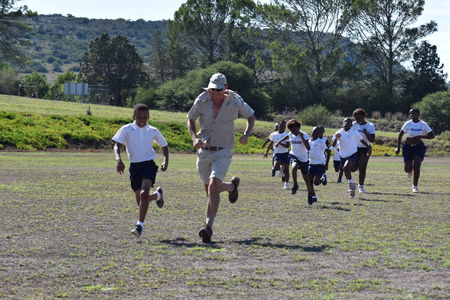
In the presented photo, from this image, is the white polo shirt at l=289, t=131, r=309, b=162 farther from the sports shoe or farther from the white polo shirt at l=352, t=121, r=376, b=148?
the white polo shirt at l=352, t=121, r=376, b=148

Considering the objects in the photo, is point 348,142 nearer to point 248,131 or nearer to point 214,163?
point 248,131

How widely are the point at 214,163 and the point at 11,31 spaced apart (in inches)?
3439

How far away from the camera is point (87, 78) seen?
121125mm

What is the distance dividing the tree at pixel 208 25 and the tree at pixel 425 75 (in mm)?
19403

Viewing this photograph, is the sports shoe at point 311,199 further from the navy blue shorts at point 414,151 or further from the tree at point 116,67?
the tree at point 116,67

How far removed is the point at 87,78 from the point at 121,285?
11518 centimetres

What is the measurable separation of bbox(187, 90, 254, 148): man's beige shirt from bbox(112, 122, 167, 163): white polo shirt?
0.71 meters

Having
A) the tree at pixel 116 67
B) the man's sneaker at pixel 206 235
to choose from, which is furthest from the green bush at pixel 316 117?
the man's sneaker at pixel 206 235

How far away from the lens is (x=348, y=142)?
60.6 feet

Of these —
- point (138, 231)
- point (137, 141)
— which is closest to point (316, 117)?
point (137, 141)

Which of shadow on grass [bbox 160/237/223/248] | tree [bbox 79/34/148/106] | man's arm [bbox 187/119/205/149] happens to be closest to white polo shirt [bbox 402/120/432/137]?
man's arm [bbox 187/119/205/149]

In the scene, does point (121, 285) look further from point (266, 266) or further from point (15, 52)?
point (15, 52)

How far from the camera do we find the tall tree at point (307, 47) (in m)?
86.2

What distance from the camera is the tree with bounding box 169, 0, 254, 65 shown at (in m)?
97.7
